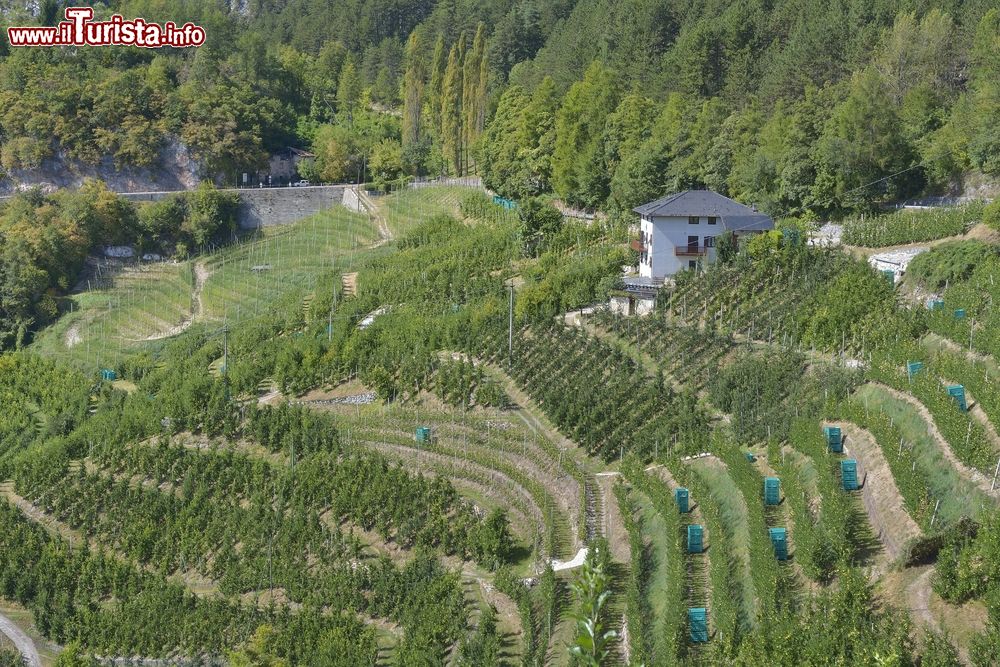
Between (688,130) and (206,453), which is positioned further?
(688,130)

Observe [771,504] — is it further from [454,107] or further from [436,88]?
[436,88]

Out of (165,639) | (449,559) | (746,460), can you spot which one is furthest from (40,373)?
(746,460)

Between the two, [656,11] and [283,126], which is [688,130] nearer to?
[656,11]

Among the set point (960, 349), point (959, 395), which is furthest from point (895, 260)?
point (959, 395)

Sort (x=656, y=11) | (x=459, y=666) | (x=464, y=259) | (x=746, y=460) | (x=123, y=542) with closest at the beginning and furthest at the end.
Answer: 1. (x=459, y=666)
2. (x=746, y=460)
3. (x=123, y=542)
4. (x=464, y=259)
5. (x=656, y=11)

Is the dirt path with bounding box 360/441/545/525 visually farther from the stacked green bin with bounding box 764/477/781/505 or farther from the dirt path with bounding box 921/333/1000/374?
the dirt path with bounding box 921/333/1000/374

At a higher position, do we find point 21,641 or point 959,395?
point 959,395
